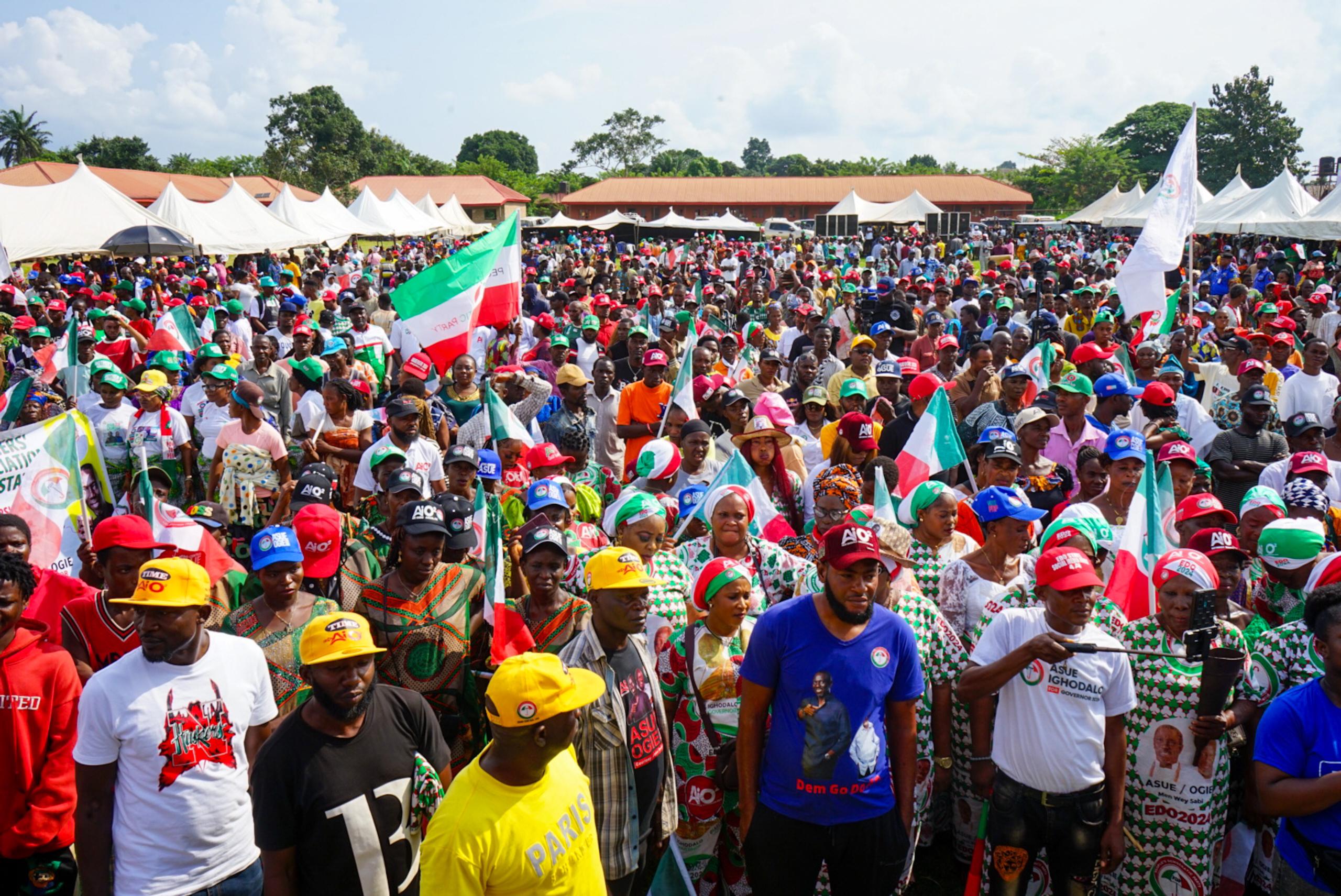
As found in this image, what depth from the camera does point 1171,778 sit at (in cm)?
391

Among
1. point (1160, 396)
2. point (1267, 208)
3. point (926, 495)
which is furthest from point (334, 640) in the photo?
point (1267, 208)

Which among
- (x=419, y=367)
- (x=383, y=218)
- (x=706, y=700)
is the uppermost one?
(x=383, y=218)

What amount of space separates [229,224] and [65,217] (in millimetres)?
4452

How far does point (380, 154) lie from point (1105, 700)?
9355 cm

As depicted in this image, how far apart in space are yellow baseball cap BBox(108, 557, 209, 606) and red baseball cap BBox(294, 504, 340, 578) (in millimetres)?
1251

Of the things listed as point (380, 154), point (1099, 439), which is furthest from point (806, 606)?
point (380, 154)

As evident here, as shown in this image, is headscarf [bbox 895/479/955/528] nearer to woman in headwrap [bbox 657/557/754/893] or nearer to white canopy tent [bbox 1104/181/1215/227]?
woman in headwrap [bbox 657/557/754/893]

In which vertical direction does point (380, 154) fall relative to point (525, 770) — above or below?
above

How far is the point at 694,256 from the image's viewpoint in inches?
1297

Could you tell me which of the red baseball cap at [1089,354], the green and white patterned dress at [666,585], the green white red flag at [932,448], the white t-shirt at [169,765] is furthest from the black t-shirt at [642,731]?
the red baseball cap at [1089,354]

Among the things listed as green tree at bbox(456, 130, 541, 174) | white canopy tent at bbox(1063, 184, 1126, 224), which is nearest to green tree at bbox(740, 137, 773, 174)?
green tree at bbox(456, 130, 541, 174)

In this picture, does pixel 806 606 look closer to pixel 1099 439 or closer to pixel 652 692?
pixel 652 692

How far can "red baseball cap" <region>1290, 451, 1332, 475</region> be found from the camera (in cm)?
600

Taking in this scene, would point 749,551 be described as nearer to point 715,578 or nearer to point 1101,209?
point 715,578
